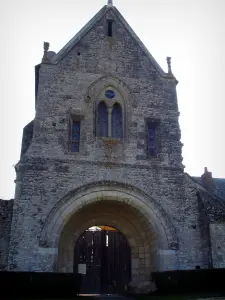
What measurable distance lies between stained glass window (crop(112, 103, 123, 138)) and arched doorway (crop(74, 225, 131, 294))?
3.78 meters

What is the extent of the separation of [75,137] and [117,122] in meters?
1.77

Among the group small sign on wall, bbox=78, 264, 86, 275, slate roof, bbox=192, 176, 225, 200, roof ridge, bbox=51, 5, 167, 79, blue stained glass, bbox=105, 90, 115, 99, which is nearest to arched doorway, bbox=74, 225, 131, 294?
small sign on wall, bbox=78, 264, 86, 275

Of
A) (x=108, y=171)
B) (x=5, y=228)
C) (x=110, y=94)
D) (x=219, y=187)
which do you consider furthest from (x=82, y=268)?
(x=219, y=187)

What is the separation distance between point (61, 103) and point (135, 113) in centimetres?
277

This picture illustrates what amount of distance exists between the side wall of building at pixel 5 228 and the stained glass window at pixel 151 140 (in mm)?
5249

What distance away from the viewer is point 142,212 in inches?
480

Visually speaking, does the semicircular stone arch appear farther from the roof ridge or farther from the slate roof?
the slate roof

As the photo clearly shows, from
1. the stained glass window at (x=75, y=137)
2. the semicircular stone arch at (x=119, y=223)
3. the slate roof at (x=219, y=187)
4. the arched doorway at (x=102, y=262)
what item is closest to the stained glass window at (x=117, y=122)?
the stained glass window at (x=75, y=137)

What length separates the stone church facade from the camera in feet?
37.8

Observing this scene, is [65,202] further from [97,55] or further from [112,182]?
[97,55]

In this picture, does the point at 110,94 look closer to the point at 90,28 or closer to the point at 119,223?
the point at 90,28

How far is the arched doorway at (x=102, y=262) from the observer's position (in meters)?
13.7

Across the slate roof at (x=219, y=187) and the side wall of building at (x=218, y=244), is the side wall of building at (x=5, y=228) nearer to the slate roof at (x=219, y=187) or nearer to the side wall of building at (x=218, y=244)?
the side wall of building at (x=218, y=244)

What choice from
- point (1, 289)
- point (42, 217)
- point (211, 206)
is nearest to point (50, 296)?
point (1, 289)
